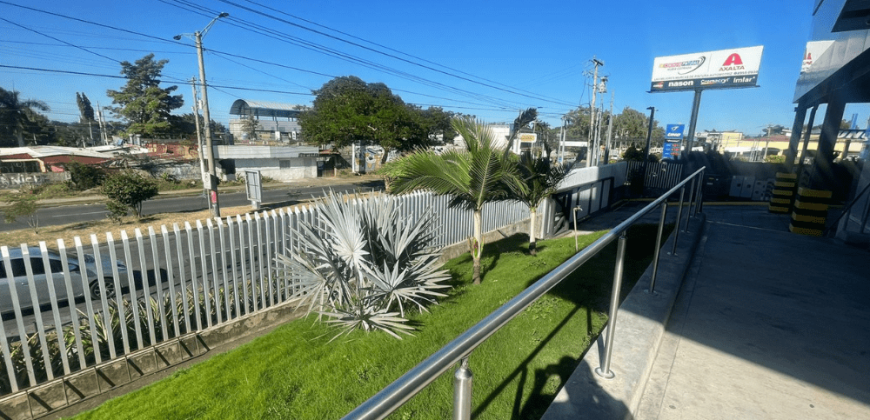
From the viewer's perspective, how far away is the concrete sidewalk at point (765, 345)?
75.1 inches

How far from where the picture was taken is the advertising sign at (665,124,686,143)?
3484 centimetres

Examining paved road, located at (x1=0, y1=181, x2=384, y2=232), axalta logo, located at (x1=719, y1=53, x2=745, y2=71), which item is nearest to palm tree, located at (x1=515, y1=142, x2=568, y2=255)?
paved road, located at (x1=0, y1=181, x2=384, y2=232)

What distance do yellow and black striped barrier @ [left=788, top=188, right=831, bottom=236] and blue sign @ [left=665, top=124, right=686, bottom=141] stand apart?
32.5 m

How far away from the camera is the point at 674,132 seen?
3500 cm

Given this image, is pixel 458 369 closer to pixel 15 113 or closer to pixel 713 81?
pixel 713 81

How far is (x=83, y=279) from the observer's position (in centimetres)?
356

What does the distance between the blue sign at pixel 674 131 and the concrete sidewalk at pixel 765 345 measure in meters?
36.2

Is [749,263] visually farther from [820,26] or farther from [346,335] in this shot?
[820,26]

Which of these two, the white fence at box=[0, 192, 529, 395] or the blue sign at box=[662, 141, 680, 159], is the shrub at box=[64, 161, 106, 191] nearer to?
the white fence at box=[0, 192, 529, 395]

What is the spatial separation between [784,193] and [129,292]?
13.8 meters

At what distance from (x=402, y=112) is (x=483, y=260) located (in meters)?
22.2

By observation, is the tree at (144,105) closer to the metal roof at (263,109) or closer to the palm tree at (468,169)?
the metal roof at (263,109)

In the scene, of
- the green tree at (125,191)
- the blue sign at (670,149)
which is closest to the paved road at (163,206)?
the green tree at (125,191)

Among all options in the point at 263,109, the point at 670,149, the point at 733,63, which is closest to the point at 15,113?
the point at 263,109
